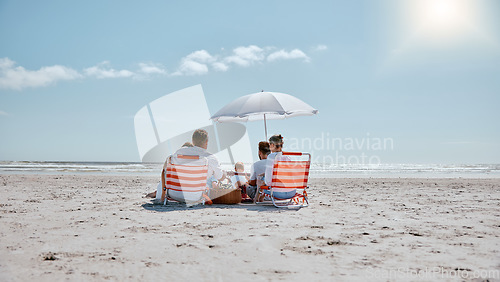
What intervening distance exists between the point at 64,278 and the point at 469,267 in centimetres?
327

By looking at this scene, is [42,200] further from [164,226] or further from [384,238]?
[384,238]

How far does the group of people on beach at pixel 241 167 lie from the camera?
6141 millimetres

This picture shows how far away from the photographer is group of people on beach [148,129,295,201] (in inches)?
242

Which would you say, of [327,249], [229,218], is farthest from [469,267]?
[229,218]

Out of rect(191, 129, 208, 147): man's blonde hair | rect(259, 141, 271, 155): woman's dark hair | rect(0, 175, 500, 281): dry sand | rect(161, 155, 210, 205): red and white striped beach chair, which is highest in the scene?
rect(191, 129, 208, 147): man's blonde hair

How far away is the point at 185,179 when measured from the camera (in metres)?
6.19

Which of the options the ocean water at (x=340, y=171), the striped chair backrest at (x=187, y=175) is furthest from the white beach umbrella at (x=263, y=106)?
the ocean water at (x=340, y=171)

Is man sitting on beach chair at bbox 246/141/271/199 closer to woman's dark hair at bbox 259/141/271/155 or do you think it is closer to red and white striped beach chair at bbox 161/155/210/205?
woman's dark hair at bbox 259/141/271/155

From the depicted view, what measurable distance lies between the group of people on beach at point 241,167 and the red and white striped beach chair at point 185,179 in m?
0.13

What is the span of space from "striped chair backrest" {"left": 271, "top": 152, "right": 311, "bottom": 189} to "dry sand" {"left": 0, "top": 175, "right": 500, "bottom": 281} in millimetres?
577

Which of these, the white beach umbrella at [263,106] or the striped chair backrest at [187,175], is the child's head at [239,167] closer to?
the striped chair backrest at [187,175]

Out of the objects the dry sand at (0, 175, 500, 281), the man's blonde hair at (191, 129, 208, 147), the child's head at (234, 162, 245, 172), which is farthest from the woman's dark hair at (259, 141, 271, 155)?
the dry sand at (0, 175, 500, 281)

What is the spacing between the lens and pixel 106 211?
5699 mm

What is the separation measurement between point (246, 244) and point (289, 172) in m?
2.77
